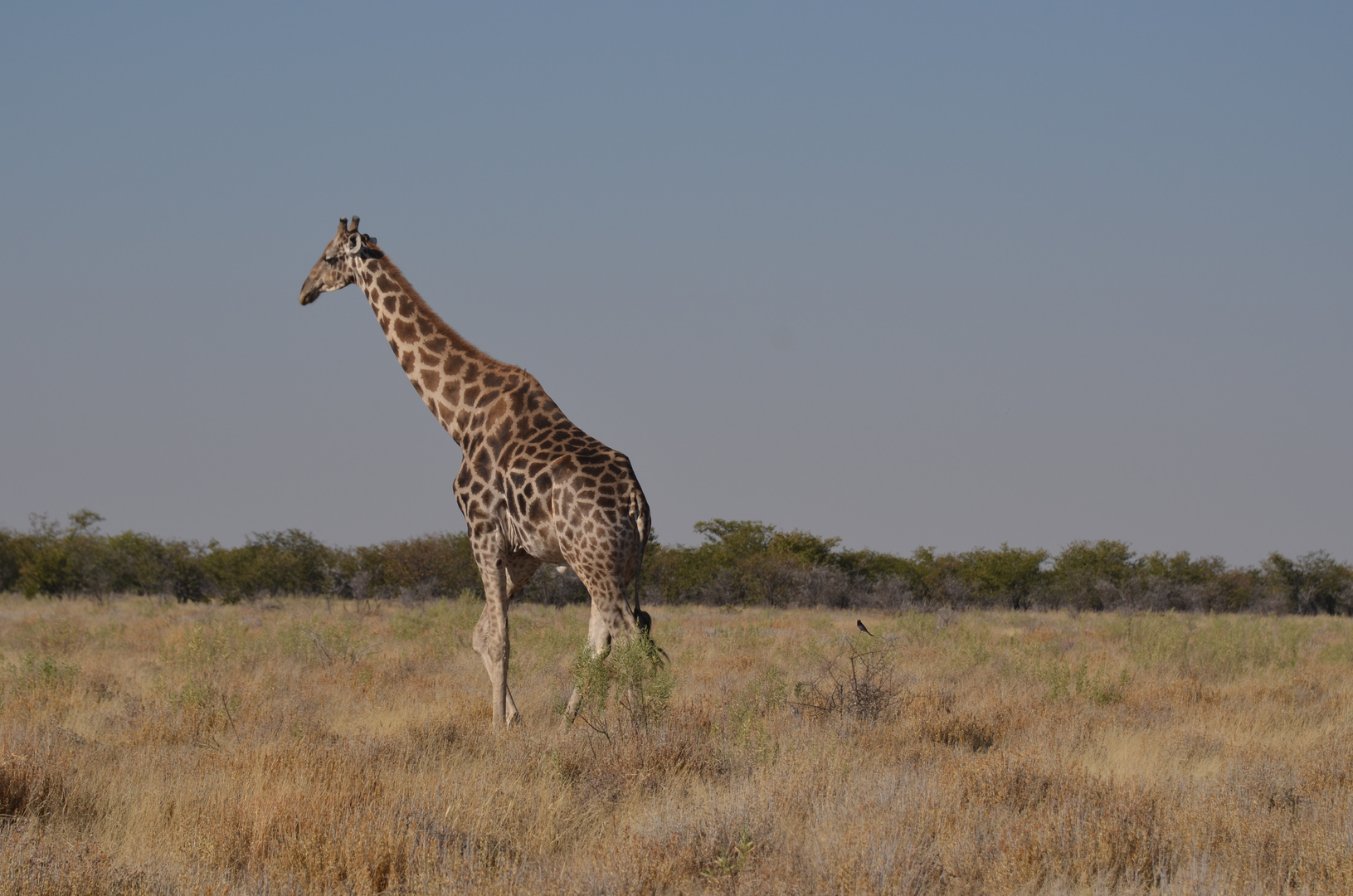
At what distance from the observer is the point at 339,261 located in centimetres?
1008

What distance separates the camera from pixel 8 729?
7344 millimetres

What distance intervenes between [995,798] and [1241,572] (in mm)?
40921

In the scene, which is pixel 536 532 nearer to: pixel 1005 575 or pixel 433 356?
pixel 433 356

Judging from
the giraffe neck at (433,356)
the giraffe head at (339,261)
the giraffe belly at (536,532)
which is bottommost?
the giraffe belly at (536,532)

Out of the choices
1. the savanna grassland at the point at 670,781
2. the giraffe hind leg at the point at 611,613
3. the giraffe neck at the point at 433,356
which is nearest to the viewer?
the savanna grassland at the point at 670,781

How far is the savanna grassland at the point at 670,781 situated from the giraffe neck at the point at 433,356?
260cm

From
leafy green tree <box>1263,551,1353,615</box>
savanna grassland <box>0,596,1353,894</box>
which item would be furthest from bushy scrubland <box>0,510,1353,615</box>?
savanna grassland <box>0,596,1353,894</box>

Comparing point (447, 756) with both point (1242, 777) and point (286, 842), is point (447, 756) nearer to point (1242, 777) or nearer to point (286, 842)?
point (286, 842)

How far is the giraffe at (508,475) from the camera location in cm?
820

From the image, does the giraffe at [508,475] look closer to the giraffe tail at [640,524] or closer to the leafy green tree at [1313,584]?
the giraffe tail at [640,524]

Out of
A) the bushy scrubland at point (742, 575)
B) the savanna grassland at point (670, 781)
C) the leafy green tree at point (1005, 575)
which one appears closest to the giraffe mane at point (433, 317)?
the savanna grassland at point (670, 781)

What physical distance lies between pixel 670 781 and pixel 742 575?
2808 centimetres

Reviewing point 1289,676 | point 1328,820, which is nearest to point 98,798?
point 1328,820

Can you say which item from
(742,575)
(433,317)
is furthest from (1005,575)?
(433,317)
